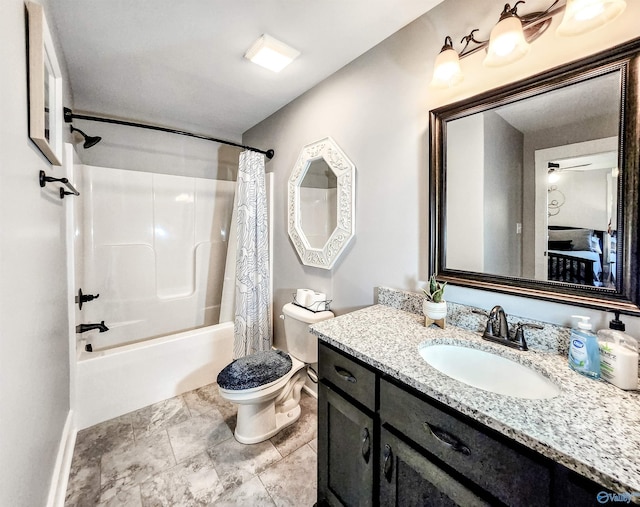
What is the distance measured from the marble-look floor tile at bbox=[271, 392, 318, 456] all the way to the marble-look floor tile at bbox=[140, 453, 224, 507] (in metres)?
0.37

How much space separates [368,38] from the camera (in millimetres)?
1466

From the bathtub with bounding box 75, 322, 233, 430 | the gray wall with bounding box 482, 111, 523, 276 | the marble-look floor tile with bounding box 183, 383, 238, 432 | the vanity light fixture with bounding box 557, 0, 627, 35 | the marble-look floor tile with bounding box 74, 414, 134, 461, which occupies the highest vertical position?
the vanity light fixture with bounding box 557, 0, 627, 35

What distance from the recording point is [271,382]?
1553mm

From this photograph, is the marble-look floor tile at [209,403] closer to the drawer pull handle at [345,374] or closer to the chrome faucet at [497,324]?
the drawer pull handle at [345,374]

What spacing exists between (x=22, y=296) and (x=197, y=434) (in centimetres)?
132

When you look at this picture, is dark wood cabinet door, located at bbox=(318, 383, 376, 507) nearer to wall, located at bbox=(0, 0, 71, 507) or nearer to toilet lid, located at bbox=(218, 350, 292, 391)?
toilet lid, located at bbox=(218, 350, 292, 391)

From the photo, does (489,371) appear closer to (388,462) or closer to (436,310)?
(436,310)

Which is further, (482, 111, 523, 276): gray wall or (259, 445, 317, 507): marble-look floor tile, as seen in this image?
(259, 445, 317, 507): marble-look floor tile

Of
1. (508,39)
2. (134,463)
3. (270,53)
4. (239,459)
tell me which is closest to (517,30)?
(508,39)

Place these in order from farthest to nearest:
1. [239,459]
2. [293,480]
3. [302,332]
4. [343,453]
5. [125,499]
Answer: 1. [302,332]
2. [239,459]
3. [293,480]
4. [125,499]
5. [343,453]

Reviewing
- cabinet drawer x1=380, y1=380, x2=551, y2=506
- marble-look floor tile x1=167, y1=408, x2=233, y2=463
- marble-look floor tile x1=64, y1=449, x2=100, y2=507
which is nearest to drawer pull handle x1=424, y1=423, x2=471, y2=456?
cabinet drawer x1=380, y1=380, x2=551, y2=506

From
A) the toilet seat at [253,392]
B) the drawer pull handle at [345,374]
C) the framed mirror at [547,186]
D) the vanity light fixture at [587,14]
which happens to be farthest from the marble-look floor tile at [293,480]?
the vanity light fixture at [587,14]

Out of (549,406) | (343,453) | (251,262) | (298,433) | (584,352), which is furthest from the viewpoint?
(251,262)

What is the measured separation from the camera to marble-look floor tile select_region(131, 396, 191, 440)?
1.72 metres
